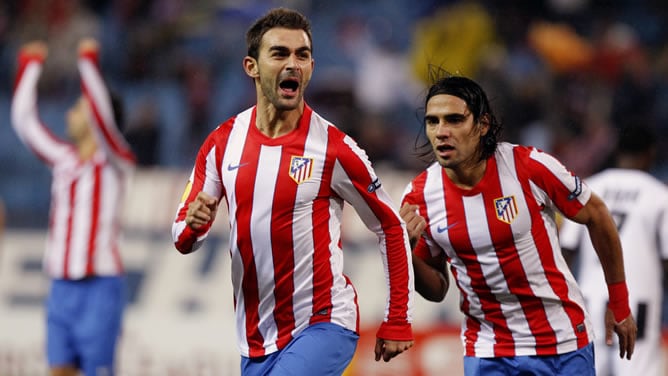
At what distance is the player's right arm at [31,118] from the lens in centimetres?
701

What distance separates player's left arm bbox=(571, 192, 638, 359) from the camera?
13.4 feet

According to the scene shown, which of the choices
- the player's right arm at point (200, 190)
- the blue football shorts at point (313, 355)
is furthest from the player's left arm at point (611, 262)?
the player's right arm at point (200, 190)

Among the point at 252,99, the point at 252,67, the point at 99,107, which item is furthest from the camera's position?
the point at 252,99

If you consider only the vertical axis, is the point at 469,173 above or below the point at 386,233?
above

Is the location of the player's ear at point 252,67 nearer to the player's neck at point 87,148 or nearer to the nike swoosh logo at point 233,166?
the nike swoosh logo at point 233,166

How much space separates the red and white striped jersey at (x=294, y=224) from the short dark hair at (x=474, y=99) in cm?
45

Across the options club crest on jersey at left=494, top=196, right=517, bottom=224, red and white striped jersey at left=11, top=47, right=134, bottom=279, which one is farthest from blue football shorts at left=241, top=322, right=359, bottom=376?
red and white striped jersey at left=11, top=47, right=134, bottom=279

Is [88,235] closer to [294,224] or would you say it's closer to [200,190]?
[200,190]

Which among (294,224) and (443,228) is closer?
(294,224)

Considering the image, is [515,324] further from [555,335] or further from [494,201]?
[494,201]

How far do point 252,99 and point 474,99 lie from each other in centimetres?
661

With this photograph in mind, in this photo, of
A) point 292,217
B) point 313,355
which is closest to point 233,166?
point 292,217

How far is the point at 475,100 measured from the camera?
13.4ft

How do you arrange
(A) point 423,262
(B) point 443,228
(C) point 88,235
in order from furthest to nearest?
(C) point 88,235 → (A) point 423,262 → (B) point 443,228
